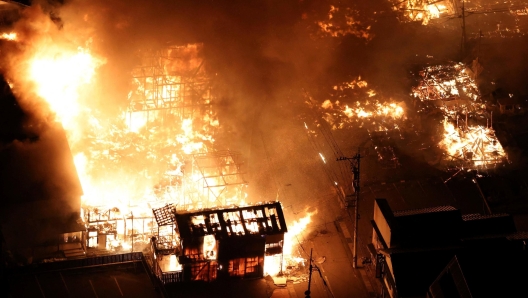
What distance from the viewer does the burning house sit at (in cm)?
2520

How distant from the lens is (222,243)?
25.3 meters

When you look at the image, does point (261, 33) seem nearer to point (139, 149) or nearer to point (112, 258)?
point (139, 149)

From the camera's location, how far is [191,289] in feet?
82.2

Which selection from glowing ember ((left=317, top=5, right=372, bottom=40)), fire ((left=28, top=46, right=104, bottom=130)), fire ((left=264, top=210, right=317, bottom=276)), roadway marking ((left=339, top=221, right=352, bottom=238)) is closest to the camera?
fire ((left=264, top=210, right=317, bottom=276))

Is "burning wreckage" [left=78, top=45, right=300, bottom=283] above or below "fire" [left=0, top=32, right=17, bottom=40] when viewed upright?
below

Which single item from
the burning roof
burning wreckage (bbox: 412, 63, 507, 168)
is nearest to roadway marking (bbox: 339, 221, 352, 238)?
the burning roof

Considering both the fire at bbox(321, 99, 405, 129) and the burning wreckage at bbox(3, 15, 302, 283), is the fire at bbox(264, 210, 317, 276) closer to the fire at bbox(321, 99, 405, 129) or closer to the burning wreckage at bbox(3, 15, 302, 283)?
the burning wreckage at bbox(3, 15, 302, 283)

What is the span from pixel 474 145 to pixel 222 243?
20.4 metres

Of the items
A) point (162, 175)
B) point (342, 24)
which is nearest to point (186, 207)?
point (162, 175)

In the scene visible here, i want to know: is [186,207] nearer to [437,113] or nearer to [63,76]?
[63,76]

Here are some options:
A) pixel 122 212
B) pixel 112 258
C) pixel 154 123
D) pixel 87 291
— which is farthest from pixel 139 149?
pixel 87 291

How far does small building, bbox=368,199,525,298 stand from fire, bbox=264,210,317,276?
14.7 feet

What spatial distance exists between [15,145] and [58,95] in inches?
256

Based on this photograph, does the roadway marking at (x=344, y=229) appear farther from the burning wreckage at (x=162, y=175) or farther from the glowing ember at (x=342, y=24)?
the glowing ember at (x=342, y=24)
